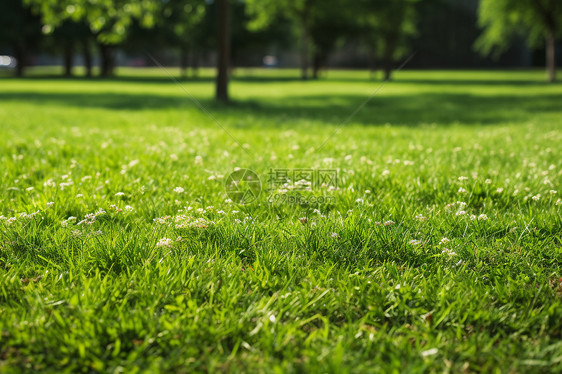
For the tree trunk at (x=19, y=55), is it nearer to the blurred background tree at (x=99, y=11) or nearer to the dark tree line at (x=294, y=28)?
the dark tree line at (x=294, y=28)

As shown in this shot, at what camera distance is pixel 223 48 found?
15.5 m

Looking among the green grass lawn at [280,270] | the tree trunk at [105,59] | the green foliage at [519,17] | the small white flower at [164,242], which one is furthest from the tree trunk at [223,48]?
the tree trunk at [105,59]

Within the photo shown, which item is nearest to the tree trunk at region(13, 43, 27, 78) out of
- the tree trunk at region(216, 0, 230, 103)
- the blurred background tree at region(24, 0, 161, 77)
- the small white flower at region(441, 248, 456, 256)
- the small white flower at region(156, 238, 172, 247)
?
the blurred background tree at region(24, 0, 161, 77)

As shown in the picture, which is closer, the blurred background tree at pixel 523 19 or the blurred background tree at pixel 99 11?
the blurred background tree at pixel 99 11

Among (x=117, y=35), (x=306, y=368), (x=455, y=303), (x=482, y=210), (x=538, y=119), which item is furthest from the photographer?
(x=117, y=35)

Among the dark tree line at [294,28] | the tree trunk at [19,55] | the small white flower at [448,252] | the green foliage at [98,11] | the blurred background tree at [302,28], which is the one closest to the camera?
the small white flower at [448,252]

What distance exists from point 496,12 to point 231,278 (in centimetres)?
3635

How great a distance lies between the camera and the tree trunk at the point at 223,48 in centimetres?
1500

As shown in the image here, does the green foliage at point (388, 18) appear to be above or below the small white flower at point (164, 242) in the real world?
above

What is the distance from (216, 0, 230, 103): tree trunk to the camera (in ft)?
49.2

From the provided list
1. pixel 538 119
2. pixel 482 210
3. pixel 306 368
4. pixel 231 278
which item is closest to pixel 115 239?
pixel 231 278

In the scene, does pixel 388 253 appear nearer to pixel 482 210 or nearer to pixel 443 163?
pixel 482 210

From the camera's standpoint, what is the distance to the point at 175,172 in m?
4.87

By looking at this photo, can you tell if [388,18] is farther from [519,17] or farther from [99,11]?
[99,11]
